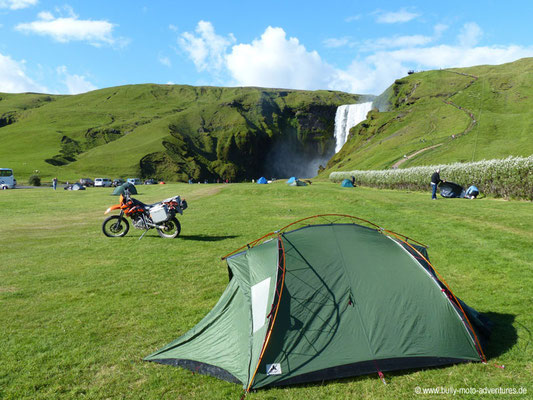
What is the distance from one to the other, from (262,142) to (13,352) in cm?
18371

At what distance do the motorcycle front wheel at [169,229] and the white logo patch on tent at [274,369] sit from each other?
38.0 ft

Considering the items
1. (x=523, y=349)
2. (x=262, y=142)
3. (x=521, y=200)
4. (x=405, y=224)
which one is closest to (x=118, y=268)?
(x=523, y=349)

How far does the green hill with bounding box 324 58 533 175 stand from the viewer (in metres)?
70.1

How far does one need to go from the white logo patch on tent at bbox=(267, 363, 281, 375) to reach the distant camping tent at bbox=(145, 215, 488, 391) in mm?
14

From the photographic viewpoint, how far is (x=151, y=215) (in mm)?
16188

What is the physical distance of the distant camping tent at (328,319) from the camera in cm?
583

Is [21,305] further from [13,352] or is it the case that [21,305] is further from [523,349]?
[523,349]

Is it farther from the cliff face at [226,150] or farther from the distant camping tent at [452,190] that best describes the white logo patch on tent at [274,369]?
the cliff face at [226,150]

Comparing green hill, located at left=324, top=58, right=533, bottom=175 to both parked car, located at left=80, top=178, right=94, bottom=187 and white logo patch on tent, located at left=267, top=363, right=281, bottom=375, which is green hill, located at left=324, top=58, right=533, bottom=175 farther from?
white logo patch on tent, located at left=267, top=363, right=281, bottom=375

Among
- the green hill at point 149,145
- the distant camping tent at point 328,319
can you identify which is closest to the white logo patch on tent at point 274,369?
the distant camping tent at point 328,319

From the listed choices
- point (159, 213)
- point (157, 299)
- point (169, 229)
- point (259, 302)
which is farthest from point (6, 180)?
point (259, 302)

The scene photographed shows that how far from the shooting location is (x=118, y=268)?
11945mm

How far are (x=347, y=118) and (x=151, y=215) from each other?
13952cm

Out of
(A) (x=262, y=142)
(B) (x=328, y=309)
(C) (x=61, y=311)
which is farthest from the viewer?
(A) (x=262, y=142)
